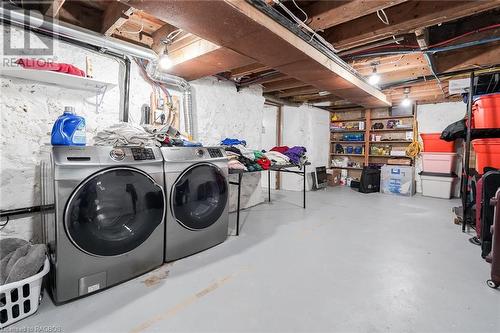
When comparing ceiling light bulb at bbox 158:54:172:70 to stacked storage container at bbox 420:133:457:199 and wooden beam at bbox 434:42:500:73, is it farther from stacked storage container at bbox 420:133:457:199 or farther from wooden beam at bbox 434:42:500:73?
stacked storage container at bbox 420:133:457:199

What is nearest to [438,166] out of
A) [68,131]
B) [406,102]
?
[406,102]

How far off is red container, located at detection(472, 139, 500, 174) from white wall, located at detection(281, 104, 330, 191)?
10.0 ft

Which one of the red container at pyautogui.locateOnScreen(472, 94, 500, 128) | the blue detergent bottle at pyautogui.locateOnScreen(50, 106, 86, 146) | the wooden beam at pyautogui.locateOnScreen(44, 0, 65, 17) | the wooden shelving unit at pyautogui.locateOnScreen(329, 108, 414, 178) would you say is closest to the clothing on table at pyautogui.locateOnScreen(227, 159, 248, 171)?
the blue detergent bottle at pyautogui.locateOnScreen(50, 106, 86, 146)

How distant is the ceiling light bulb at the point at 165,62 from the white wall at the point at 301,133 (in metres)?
3.41

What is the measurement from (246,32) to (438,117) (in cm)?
A: 541

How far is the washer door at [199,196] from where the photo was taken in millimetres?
2000

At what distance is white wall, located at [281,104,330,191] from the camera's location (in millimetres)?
5516

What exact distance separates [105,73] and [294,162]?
8.66 feet

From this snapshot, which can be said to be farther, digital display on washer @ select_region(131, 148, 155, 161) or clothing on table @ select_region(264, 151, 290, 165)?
clothing on table @ select_region(264, 151, 290, 165)

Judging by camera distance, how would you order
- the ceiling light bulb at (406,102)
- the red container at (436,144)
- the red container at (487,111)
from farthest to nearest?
the ceiling light bulb at (406,102)
the red container at (436,144)
the red container at (487,111)

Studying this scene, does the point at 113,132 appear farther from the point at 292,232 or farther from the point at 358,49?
the point at 358,49

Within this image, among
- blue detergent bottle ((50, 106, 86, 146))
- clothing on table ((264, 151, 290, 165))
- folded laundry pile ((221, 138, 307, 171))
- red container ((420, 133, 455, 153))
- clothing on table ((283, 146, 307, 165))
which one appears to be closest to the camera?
blue detergent bottle ((50, 106, 86, 146))

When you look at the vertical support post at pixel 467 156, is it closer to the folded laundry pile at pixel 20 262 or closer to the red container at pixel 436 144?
the red container at pixel 436 144

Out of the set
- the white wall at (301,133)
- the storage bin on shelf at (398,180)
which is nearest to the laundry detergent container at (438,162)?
the storage bin on shelf at (398,180)
